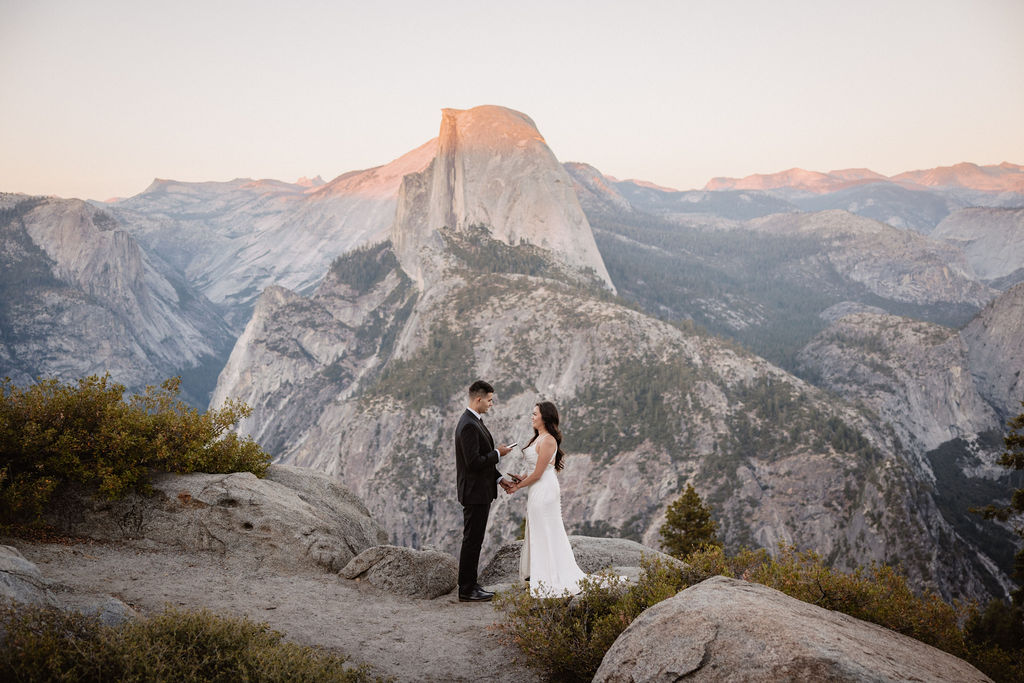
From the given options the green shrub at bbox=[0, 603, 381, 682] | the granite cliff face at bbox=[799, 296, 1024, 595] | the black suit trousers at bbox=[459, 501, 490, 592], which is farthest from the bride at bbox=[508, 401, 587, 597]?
the granite cliff face at bbox=[799, 296, 1024, 595]

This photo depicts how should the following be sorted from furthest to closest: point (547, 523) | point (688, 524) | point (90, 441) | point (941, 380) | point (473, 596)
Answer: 1. point (941, 380)
2. point (688, 524)
3. point (90, 441)
4. point (473, 596)
5. point (547, 523)

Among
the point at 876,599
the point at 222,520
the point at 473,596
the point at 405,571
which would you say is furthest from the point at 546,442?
the point at 222,520

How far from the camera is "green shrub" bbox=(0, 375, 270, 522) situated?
1159 cm

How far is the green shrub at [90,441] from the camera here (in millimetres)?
11586

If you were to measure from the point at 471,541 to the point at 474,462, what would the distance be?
1745mm

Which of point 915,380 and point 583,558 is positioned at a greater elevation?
point 583,558

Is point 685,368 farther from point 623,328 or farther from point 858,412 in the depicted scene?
point 858,412

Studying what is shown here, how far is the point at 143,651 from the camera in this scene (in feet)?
19.6

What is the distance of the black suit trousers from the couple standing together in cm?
2

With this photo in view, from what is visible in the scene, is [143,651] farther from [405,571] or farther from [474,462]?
[405,571]

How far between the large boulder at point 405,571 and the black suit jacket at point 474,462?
2273 mm

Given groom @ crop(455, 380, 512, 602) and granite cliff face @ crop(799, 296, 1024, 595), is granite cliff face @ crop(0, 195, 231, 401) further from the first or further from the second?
groom @ crop(455, 380, 512, 602)

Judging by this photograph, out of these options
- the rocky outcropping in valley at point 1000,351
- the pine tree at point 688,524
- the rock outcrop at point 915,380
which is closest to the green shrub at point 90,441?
the pine tree at point 688,524

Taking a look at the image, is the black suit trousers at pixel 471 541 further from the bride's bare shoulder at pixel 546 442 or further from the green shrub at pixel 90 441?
the green shrub at pixel 90 441
